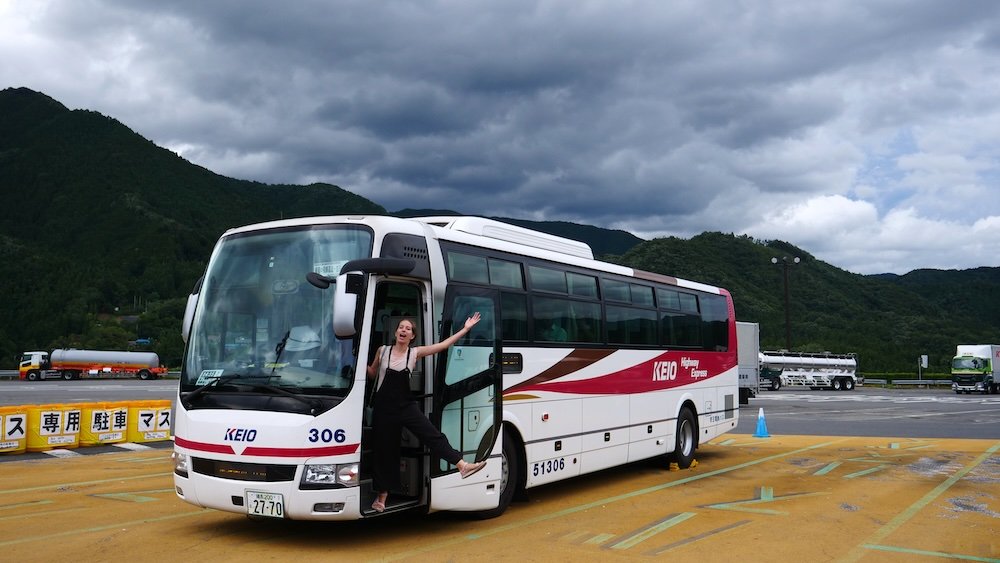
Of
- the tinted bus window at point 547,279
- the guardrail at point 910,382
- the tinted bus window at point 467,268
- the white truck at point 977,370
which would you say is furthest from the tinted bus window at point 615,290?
the guardrail at point 910,382

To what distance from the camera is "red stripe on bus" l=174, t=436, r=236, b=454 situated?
23.9 feet

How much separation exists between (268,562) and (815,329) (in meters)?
97.9

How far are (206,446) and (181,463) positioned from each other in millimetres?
534

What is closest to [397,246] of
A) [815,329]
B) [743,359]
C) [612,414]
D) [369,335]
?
[369,335]

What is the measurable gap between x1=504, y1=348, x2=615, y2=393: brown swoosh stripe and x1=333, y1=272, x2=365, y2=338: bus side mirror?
→ 2.74 m

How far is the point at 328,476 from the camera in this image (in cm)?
714

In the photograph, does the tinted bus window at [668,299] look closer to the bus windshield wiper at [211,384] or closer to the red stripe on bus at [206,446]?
the bus windshield wiper at [211,384]

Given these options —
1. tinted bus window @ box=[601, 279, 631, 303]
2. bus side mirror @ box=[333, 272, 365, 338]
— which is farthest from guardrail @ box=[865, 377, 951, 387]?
bus side mirror @ box=[333, 272, 365, 338]

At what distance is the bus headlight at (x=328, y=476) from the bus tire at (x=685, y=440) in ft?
25.0

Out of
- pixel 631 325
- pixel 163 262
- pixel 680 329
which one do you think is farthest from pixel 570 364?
pixel 163 262

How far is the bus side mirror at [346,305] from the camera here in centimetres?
681

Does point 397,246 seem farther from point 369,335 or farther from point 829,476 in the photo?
point 829,476

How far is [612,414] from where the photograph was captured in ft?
37.9

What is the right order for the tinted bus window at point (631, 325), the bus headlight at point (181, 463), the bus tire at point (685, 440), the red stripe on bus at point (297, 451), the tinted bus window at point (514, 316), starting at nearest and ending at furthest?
the red stripe on bus at point (297, 451) < the bus headlight at point (181, 463) < the tinted bus window at point (514, 316) < the tinted bus window at point (631, 325) < the bus tire at point (685, 440)
